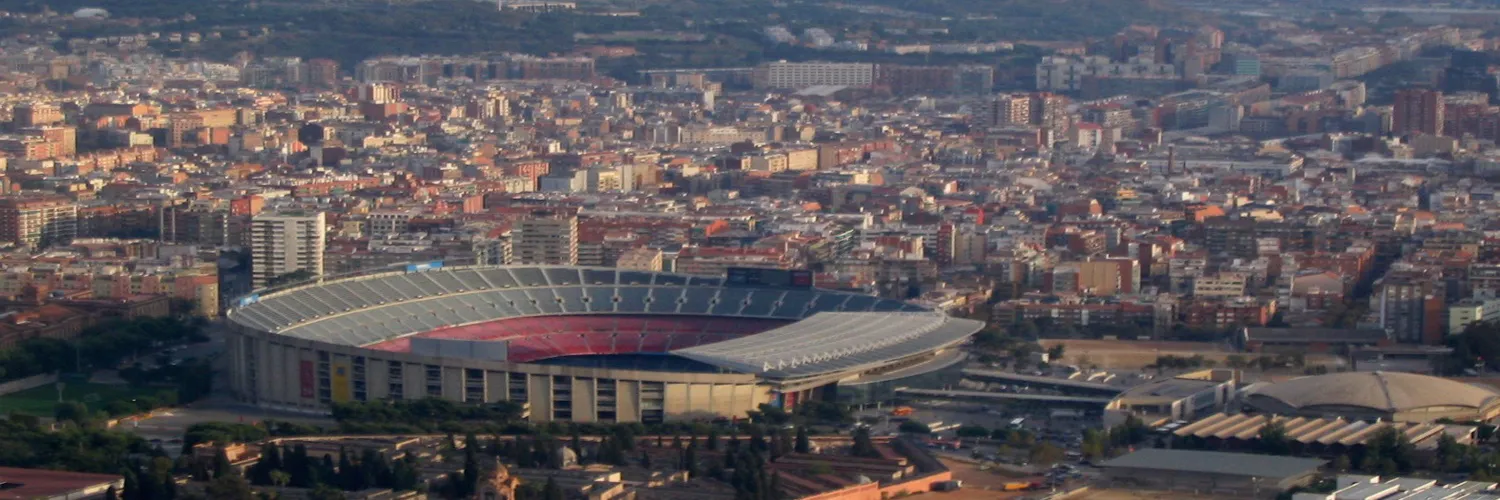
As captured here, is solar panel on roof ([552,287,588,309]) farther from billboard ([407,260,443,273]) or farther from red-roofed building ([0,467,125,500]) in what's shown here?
red-roofed building ([0,467,125,500])

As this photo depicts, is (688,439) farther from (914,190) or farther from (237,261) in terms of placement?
(914,190)

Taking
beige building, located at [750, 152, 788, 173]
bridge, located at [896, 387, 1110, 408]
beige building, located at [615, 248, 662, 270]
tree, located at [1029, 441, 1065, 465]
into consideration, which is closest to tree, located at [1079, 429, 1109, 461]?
tree, located at [1029, 441, 1065, 465]

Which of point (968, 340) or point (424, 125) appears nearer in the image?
point (968, 340)

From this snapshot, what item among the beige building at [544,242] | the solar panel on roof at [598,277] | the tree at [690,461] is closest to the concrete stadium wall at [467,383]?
the tree at [690,461]

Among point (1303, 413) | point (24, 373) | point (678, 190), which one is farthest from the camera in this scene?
point (678, 190)

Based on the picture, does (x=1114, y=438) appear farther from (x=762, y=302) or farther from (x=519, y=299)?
(x=519, y=299)

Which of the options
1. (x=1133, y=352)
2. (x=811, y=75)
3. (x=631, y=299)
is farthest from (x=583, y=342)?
(x=811, y=75)

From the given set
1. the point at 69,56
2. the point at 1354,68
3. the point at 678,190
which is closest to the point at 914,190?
the point at 678,190
